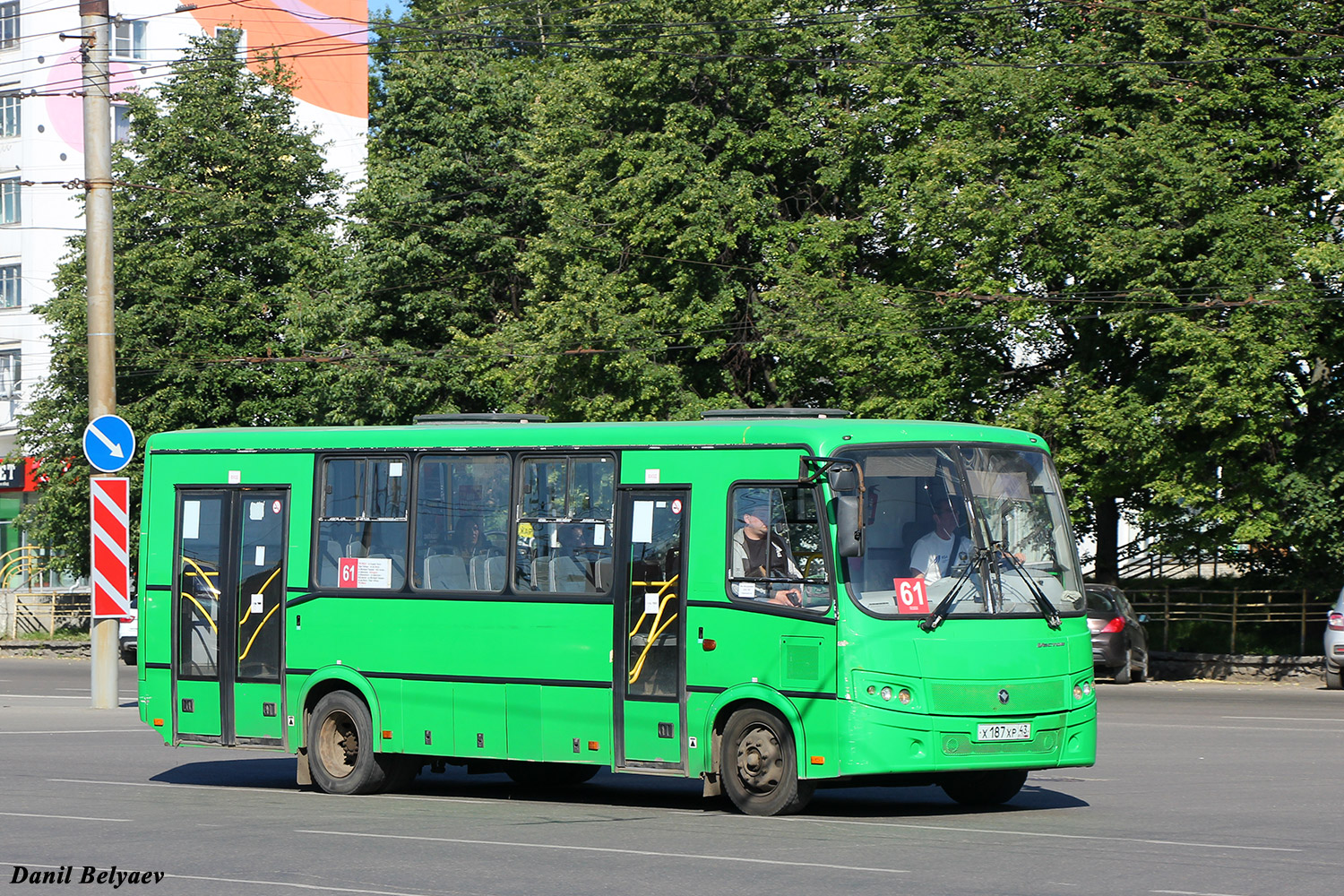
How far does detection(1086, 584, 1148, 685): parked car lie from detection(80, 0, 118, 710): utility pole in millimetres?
14765

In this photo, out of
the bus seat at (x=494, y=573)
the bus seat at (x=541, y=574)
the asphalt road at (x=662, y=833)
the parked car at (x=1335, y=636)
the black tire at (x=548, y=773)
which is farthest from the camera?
the parked car at (x=1335, y=636)

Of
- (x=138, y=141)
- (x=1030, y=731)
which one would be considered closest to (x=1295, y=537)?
(x=1030, y=731)

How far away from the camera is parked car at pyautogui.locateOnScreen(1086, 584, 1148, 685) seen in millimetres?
30031

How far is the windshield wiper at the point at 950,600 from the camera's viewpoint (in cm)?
1248

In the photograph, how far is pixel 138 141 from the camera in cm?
4712

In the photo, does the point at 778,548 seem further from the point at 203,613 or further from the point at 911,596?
the point at 203,613

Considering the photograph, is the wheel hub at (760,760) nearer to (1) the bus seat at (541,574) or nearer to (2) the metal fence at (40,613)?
(1) the bus seat at (541,574)

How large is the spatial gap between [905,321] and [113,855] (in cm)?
2618

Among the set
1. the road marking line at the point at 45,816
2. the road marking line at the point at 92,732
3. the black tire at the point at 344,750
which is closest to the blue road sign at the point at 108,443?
the road marking line at the point at 92,732

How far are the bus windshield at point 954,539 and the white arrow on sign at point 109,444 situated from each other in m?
12.6

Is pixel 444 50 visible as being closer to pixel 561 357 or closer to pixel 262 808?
pixel 561 357

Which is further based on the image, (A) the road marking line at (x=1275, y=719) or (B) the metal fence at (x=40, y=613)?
(B) the metal fence at (x=40, y=613)

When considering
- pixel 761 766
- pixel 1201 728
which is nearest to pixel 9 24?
pixel 1201 728

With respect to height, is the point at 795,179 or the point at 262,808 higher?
the point at 795,179
